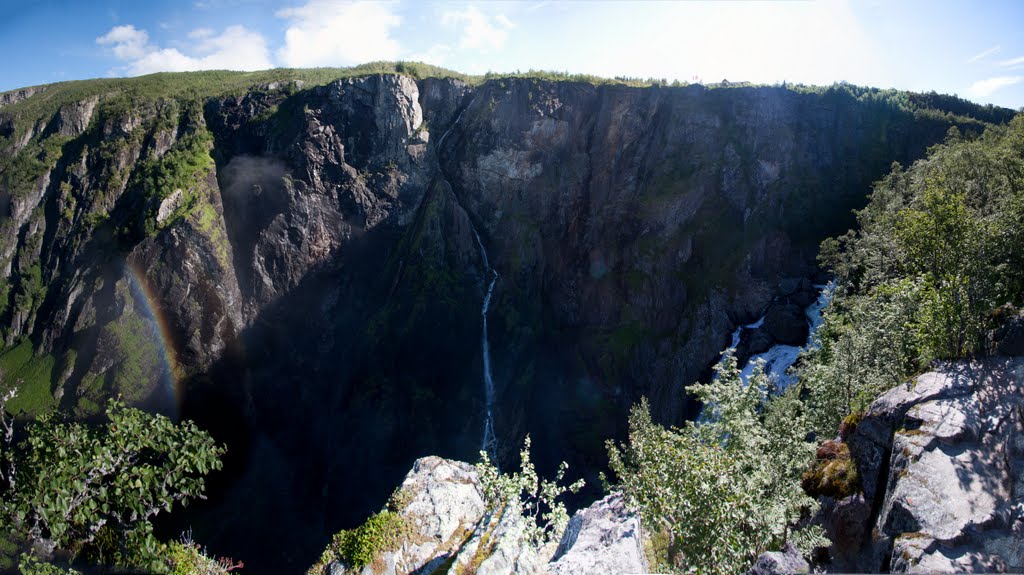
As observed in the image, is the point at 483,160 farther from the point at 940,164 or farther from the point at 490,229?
the point at 940,164

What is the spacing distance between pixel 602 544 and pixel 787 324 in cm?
2783

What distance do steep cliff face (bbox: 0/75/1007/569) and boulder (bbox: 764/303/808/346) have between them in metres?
2.07

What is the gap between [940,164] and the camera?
24266mm

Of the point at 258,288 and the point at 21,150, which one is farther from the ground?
the point at 21,150

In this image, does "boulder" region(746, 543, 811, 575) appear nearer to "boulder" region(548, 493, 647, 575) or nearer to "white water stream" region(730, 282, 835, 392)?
"boulder" region(548, 493, 647, 575)

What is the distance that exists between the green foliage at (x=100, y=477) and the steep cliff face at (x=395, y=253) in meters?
31.9

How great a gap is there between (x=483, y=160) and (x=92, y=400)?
3470 cm

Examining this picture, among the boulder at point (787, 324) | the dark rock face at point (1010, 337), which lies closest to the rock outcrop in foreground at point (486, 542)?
the dark rock face at point (1010, 337)

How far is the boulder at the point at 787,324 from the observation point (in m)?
31.2

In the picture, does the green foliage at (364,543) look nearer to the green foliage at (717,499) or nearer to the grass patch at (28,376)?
the green foliage at (717,499)

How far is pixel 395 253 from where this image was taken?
43.3m

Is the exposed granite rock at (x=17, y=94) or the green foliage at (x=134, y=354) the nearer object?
the green foliage at (x=134, y=354)

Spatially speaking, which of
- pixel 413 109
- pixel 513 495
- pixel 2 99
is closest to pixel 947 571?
pixel 513 495

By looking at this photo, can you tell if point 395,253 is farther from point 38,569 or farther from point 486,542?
point 38,569
